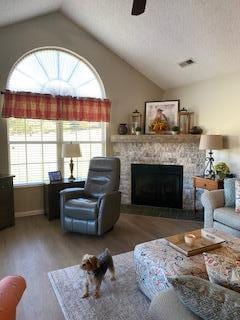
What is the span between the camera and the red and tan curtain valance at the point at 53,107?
421 centimetres

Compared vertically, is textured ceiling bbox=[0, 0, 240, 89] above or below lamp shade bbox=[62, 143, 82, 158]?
above

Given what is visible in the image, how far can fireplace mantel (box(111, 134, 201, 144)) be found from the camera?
15.6 ft

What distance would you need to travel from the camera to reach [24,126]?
450 cm

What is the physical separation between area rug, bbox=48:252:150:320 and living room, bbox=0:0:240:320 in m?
0.01

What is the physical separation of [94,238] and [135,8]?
9.24 feet

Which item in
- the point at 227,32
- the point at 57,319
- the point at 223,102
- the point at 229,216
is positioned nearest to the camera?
the point at 57,319

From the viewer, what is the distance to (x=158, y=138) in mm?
4949

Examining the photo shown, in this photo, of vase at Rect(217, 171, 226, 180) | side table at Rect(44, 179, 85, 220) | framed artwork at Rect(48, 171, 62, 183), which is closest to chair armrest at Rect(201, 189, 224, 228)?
vase at Rect(217, 171, 226, 180)

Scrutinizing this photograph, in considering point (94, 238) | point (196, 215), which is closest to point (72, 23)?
point (94, 238)

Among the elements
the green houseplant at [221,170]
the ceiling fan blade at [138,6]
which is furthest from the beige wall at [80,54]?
the ceiling fan blade at [138,6]

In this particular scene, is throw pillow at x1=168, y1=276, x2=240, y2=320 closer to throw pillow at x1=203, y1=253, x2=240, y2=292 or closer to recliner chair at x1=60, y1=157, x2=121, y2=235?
throw pillow at x1=203, y1=253, x2=240, y2=292

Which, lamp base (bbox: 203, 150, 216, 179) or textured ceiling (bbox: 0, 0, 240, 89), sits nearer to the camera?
textured ceiling (bbox: 0, 0, 240, 89)

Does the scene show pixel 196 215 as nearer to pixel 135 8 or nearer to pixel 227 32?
pixel 227 32

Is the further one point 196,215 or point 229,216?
point 196,215
